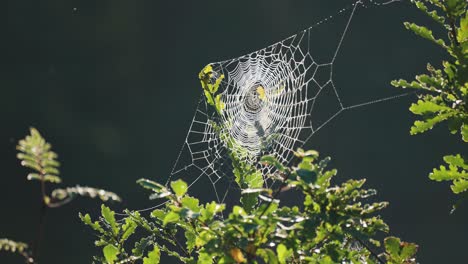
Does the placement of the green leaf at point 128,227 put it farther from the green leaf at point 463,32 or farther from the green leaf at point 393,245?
the green leaf at point 463,32

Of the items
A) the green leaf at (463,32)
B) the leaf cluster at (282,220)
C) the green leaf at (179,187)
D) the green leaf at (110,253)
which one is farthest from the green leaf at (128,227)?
the green leaf at (463,32)

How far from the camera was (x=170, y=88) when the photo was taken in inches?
211

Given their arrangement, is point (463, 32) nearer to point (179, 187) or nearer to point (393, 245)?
point (393, 245)

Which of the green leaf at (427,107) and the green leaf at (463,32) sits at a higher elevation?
the green leaf at (463,32)

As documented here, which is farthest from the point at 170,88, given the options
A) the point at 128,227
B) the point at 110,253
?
the point at 110,253

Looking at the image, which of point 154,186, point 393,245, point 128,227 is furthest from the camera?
point 128,227

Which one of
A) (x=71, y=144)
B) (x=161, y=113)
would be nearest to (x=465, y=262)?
(x=161, y=113)

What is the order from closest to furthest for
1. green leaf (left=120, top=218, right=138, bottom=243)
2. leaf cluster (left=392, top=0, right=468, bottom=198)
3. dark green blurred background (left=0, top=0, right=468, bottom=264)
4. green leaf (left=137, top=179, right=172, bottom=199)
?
green leaf (left=137, top=179, right=172, bottom=199)
leaf cluster (left=392, top=0, right=468, bottom=198)
green leaf (left=120, top=218, right=138, bottom=243)
dark green blurred background (left=0, top=0, right=468, bottom=264)

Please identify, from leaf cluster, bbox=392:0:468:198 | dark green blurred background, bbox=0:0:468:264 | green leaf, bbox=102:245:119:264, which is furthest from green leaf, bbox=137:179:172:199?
dark green blurred background, bbox=0:0:468:264

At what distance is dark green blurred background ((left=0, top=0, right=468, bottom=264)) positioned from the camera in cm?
500

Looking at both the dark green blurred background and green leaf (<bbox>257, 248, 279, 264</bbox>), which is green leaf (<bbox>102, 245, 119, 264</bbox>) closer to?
green leaf (<bbox>257, 248, 279, 264</bbox>)

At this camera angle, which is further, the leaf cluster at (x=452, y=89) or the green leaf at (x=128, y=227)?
the green leaf at (x=128, y=227)

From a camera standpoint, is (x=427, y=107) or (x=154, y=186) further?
(x=427, y=107)

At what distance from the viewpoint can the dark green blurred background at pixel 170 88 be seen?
4996 mm
